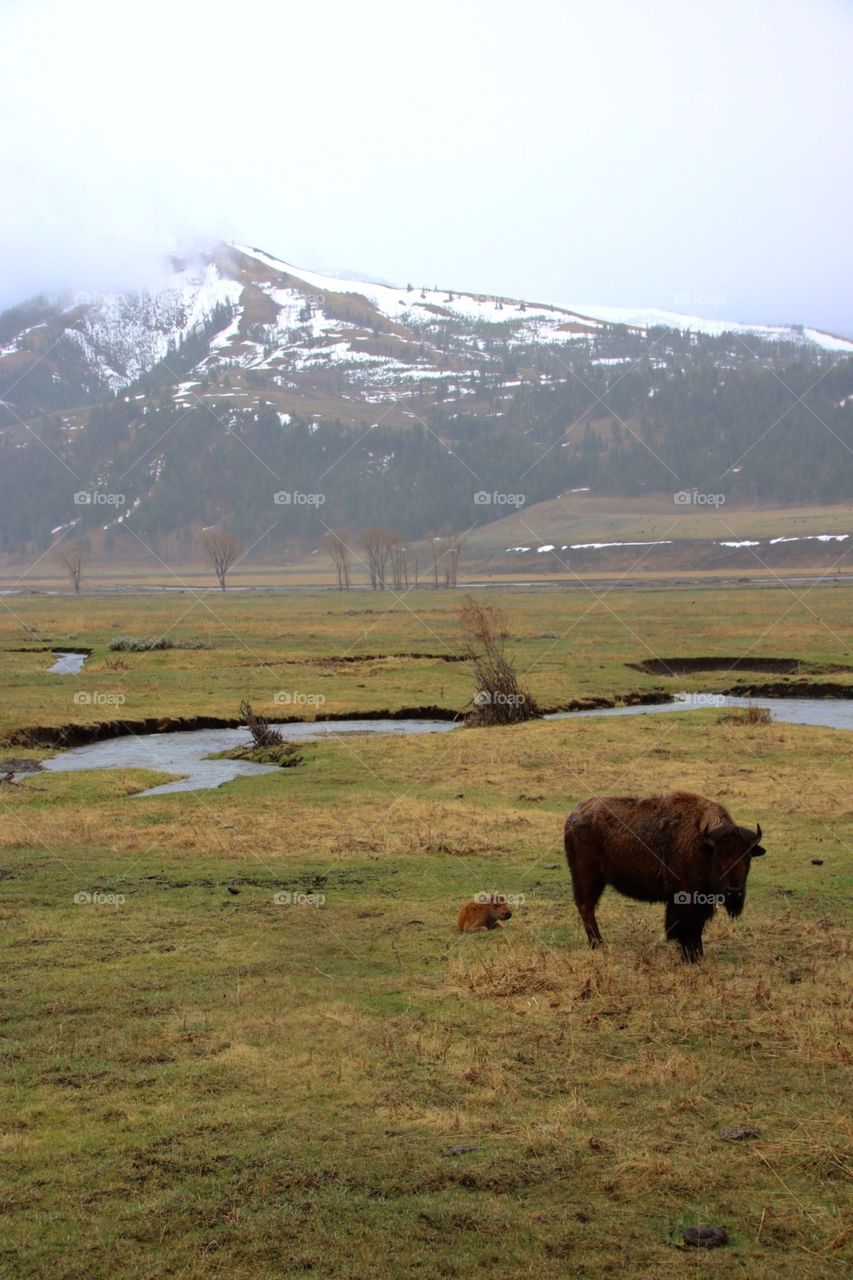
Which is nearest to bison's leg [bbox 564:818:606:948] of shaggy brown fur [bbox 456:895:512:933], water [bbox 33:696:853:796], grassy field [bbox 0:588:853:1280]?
grassy field [bbox 0:588:853:1280]

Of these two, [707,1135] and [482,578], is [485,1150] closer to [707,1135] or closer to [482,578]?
[707,1135]

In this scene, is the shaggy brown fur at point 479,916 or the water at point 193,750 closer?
the shaggy brown fur at point 479,916

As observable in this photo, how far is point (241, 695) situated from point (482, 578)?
13914 cm

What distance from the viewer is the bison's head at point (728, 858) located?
12.0 metres

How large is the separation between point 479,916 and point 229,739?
21868 millimetres

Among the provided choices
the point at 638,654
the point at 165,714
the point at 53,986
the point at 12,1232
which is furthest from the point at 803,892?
the point at 638,654

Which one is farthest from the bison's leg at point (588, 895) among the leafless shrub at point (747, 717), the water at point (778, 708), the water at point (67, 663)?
the water at point (67, 663)

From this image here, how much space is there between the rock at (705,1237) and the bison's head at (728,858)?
5108mm

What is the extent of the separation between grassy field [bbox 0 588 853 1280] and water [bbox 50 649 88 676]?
88.2 feet

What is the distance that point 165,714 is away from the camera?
38.2 meters

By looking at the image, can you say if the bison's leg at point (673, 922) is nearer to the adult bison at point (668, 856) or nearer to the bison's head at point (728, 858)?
the adult bison at point (668, 856)

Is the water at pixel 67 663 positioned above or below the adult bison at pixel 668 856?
below

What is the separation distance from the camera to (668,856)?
41.2ft

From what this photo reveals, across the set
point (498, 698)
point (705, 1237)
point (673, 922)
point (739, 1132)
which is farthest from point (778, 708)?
point (705, 1237)
